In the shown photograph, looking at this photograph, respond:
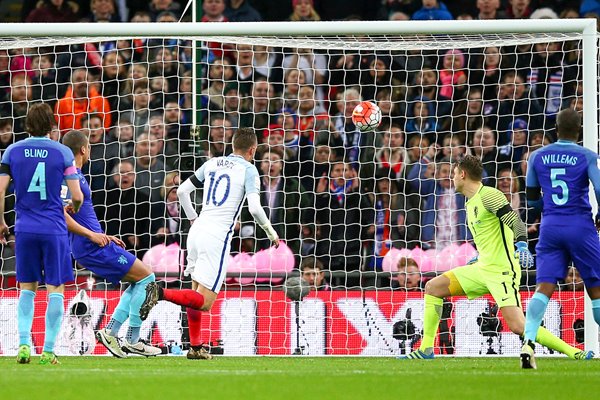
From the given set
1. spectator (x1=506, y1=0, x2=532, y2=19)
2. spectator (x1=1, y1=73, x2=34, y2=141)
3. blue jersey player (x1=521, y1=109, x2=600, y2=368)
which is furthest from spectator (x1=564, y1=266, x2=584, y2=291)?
spectator (x1=1, y1=73, x2=34, y2=141)

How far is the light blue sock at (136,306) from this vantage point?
10.7 m

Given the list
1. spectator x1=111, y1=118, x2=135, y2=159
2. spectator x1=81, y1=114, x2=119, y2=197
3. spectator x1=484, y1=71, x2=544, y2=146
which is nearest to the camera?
spectator x1=81, y1=114, x2=119, y2=197

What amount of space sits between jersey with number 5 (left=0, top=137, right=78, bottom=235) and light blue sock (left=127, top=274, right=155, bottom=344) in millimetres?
1430

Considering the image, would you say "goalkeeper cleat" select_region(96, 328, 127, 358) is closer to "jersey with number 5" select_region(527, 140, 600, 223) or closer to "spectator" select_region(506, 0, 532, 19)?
"jersey with number 5" select_region(527, 140, 600, 223)

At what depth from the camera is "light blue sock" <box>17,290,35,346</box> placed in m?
9.48

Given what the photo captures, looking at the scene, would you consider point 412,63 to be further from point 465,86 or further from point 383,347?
point 383,347

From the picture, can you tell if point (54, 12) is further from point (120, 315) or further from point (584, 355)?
point (584, 355)

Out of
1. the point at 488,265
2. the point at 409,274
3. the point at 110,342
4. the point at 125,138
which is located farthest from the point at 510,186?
the point at 110,342

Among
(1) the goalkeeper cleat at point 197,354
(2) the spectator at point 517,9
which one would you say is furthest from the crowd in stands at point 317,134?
(1) the goalkeeper cleat at point 197,354

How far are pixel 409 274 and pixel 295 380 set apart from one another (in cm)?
495

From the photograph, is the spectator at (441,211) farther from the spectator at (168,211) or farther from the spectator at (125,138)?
the spectator at (125,138)

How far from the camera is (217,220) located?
10.8m

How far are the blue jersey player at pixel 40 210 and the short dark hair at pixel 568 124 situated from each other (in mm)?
3837

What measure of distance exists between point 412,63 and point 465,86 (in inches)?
34.2
